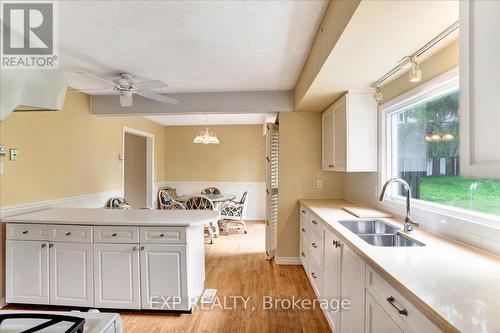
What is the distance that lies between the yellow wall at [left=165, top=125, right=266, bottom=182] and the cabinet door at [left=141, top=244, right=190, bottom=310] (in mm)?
4338

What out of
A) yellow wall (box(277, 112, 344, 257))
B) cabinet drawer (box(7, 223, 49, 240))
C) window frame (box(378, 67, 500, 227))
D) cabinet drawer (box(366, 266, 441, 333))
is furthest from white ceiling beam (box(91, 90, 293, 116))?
cabinet drawer (box(366, 266, 441, 333))

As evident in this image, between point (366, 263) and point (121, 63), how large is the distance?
274 centimetres

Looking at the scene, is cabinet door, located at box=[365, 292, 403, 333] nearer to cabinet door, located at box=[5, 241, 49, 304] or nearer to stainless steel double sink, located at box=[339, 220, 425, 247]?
stainless steel double sink, located at box=[339, 220, 425, 247]

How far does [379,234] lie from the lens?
6.40ft

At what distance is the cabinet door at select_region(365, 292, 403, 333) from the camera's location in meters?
1.14

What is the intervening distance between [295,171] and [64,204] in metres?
3.01

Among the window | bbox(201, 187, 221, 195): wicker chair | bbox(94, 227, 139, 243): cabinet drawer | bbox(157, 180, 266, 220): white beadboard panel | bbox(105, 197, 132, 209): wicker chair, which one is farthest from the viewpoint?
bbox(157, 180, 266, 220): white beadboard panel

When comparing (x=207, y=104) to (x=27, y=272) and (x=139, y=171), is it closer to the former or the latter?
(x=27, y=272)

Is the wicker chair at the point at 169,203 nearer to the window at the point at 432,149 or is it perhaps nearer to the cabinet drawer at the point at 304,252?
the cabinet drawer at the point at 304,252

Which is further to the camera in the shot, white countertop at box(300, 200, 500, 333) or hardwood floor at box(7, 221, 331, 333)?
hardwood floor at box(7, 221, 331, 333)

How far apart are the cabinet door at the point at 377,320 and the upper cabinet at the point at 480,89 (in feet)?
2.38

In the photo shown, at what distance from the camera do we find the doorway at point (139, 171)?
232 inches

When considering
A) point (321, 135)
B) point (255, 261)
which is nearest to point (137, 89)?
point (321, 135)

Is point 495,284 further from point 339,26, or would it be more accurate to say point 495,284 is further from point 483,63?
point 339,26
